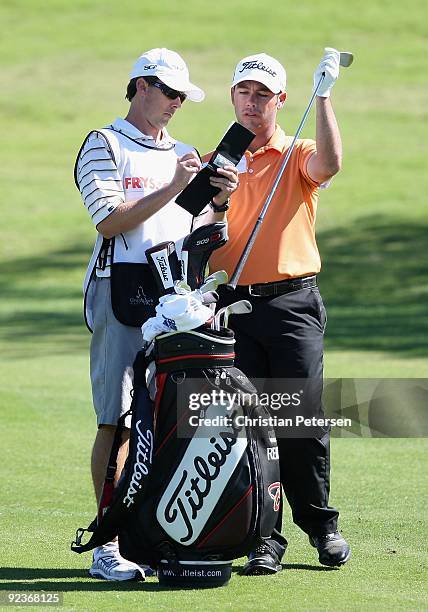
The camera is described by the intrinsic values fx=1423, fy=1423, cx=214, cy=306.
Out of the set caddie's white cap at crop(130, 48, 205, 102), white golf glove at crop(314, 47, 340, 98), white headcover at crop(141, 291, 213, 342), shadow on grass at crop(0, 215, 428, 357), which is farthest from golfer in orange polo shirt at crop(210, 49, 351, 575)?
shadow on grass at crop(0, 215, 428, 357)

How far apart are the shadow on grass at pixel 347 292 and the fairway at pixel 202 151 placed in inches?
2.1

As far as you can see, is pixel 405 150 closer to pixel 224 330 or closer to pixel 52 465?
pixel 52 465

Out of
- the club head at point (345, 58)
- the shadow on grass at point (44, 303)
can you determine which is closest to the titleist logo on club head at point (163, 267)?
the club head at point (345, 58)

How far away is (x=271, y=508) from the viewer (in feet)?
17.9

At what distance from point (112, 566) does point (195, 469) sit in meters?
0.57

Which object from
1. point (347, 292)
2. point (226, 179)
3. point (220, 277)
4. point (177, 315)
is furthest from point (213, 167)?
point (347, 292)

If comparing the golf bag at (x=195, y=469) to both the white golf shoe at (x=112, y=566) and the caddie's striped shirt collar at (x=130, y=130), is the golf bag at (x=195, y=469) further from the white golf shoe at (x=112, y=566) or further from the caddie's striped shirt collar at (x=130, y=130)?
the caddie's striped shirt collar at (x=130, y=130)

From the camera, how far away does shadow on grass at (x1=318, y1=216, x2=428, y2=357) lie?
15711 millimetres

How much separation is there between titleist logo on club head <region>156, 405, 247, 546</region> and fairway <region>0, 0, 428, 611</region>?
0.25 m

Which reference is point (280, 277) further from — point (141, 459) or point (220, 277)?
point (141, 459)

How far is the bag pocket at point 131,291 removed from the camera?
5723mm

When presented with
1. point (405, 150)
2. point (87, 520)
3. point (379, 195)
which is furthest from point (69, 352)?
point (405, 150)

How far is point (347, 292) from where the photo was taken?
20984 millimetres

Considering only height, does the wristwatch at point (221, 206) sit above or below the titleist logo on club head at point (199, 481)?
above
